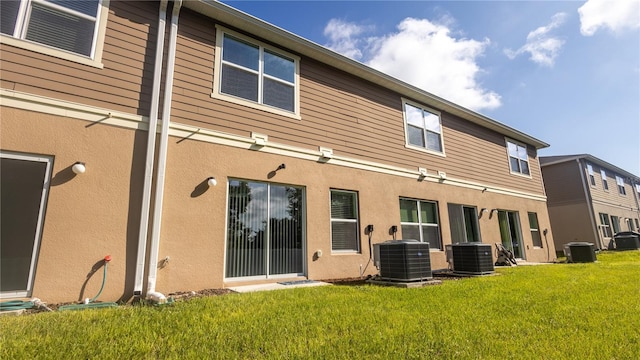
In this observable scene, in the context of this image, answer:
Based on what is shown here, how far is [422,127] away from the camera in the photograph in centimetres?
1057

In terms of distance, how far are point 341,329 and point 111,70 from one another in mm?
5633

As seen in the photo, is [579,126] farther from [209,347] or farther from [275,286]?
[209,347]

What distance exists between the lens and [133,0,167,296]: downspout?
4.88 m

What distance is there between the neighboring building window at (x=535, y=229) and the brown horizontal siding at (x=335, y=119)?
6.66 feet

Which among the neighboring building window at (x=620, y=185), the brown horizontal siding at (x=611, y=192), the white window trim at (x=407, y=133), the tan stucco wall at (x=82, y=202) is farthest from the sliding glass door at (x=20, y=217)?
the neighboring building window at (x=620, y=185)

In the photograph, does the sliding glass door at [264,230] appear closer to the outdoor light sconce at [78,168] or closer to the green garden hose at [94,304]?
the green garden hose at [94,304]

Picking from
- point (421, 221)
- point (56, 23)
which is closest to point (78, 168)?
point (56, 23)

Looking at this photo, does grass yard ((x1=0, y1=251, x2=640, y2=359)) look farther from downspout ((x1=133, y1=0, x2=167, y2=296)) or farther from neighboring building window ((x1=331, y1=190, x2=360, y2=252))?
neighboring building window ((x1=331, y1=190, x2=360, y2=252))

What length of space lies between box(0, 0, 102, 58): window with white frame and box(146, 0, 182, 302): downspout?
120 cm

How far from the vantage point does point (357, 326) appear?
3.27 m

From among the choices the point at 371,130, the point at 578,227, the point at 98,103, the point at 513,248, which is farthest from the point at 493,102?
the point at 98,103

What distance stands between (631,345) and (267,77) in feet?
23.9

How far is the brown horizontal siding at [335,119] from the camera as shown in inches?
244

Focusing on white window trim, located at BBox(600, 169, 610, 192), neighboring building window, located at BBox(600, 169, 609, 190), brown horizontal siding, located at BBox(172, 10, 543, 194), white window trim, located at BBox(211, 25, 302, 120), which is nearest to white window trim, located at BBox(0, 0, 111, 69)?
brown horizontal siding, located at BBox(172, 10, 543, 194)
